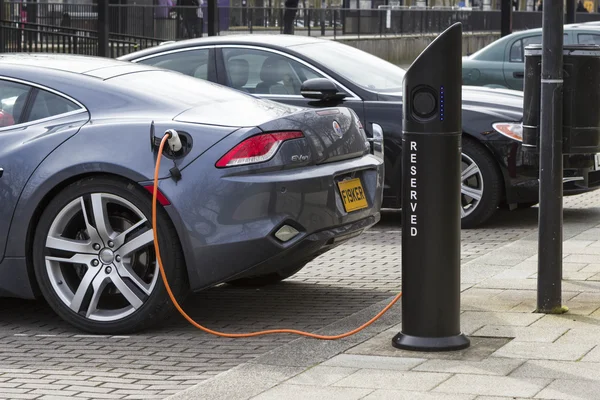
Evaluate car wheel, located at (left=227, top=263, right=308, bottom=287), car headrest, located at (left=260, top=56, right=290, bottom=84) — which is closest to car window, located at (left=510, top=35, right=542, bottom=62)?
car headrest, located at (left=260, top=56, right=290, bottom=84)

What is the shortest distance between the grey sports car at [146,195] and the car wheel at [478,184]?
137 inches

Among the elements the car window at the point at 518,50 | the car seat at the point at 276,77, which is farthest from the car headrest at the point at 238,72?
the car window at the point at 518,50

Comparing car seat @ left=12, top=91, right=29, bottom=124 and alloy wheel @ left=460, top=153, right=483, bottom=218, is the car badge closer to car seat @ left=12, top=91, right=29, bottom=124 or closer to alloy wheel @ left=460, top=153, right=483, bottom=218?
car seat @ left=12, top=91, right=29, bottom=124

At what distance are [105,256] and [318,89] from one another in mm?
3657

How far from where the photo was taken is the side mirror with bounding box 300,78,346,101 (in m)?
9.52

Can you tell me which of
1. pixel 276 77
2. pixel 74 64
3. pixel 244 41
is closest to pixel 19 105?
pixel 74 64

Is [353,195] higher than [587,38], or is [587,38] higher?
[587,38]

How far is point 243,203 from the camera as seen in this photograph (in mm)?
6004

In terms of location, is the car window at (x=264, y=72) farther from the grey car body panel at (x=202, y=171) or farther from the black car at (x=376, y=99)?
the grey car body panel at (x=202, y=171)

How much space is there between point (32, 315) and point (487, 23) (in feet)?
130

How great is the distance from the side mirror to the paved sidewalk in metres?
2.91

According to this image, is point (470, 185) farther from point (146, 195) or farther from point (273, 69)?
point (146, 195)

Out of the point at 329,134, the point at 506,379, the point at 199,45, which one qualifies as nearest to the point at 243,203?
the point at 329,134

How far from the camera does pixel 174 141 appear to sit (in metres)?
6.06
